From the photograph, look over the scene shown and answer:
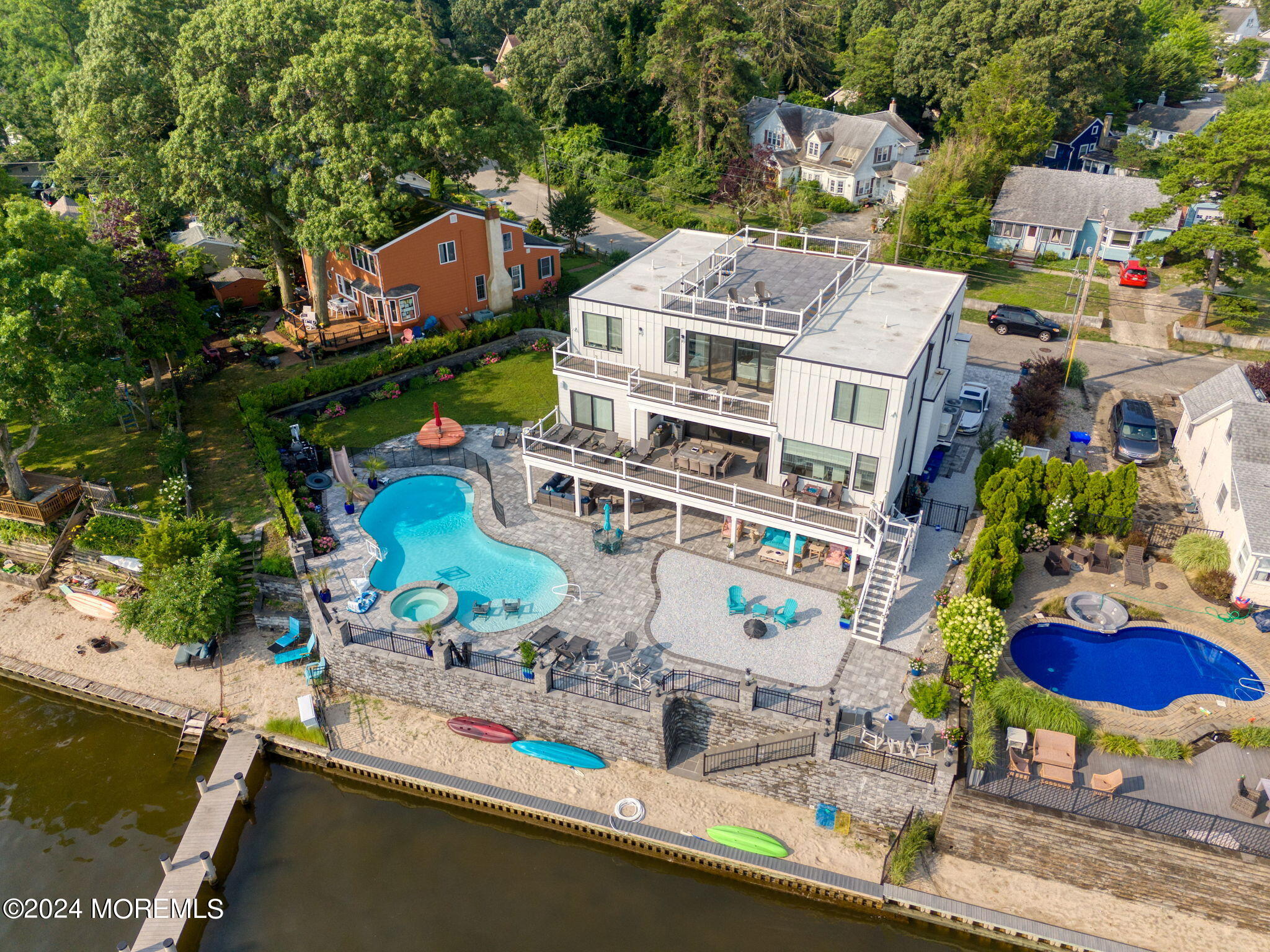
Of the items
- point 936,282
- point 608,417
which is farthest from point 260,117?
point 936,282

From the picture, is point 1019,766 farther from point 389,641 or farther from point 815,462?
point 389,641

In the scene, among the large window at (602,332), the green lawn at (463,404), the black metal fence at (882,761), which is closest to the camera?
the black metal fence at (882,761)

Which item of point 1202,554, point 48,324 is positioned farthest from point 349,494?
point 1202,554

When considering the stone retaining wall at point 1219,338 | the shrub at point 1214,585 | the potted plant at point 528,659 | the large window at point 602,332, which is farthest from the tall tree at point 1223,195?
the potted plant at point 528,659

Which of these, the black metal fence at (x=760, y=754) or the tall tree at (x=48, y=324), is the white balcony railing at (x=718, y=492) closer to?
the black metal fence at (x=760, y=754)

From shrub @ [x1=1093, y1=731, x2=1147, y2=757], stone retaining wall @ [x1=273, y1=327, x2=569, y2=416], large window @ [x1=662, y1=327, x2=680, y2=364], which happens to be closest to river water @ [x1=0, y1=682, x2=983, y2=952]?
shrub @ [x1=1093, y1=731, x2=1147, y2=757]

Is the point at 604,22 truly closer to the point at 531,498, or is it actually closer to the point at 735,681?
the point at 531,498
